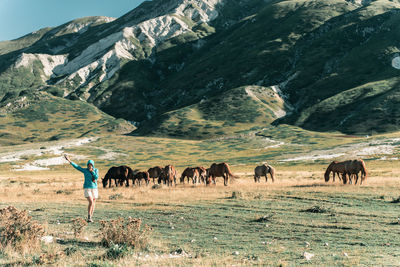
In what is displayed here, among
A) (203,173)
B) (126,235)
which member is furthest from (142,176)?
(126,235)

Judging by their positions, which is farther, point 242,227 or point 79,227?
point 242,227

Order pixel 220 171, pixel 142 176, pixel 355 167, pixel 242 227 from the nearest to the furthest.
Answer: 1. pixel 242 227
2. pixel 355 167
3. pixel 220 171
4. pixel 142 176

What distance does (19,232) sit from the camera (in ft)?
38.2

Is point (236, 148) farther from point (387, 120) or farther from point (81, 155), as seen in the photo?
point (387, 120)

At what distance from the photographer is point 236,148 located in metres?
140

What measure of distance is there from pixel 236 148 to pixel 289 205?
389 ft

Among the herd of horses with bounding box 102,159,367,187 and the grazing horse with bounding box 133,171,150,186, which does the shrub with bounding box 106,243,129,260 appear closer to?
the herd of horses with bounding box 102,159,367,187

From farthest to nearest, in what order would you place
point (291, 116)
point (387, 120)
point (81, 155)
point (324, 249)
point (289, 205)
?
1. point (291, 116)
2. point (387, 120)
3. point (81, 155)
4. point (289, 205)
5. point (324, 249)

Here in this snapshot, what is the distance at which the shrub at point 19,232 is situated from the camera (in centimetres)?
1164

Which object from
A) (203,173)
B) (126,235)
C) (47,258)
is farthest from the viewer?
(203,173)

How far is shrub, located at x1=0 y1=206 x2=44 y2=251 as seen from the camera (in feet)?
38.2

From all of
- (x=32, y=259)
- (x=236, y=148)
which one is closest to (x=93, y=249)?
(x=32, y=259)

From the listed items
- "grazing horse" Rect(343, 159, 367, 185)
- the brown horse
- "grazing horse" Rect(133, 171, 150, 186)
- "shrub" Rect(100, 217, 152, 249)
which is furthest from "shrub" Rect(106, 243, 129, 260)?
"grazing horse" Rect(133, 171, 150, 186)

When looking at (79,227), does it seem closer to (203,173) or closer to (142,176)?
(203,173)
